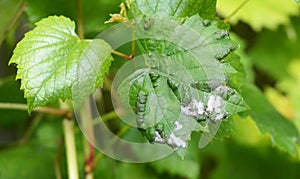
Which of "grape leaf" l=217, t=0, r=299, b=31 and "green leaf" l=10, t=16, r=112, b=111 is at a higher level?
"green leaf" l=10, t=16, r=112, b=111

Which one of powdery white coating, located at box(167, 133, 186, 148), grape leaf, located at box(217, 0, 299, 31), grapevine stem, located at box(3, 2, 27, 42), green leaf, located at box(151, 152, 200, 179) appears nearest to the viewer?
powdery white coating, located at box(167, 133, 186, 148)

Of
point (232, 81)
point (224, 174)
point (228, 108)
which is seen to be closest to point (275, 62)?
point (224, 174)

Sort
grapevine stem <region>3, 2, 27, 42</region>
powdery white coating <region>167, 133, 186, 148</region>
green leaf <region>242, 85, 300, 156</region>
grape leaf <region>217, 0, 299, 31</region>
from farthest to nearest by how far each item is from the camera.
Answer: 1. grape leaf <region>217, 0, 299, 31</region>
2. grapevine stem <region>3, 2, 27, 42</region>
3. green leaf <region>242, 85, 300, 156</region>
4. powdery white coating <region>167, 133, 186, 148</region>

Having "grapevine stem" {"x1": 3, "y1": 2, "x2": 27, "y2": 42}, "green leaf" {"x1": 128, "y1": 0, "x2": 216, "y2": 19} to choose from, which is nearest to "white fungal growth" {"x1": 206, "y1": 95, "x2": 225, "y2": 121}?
"green leaf" {"x1": 128, "y1": 0, "x2": 216, "y2": 19}

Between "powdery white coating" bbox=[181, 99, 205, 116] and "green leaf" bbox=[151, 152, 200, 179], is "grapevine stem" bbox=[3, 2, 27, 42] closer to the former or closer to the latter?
"green leaf" bbox=[151, 152, 200, 179]

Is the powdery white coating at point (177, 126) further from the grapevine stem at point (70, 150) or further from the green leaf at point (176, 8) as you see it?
the grapevine stem at point (70, 150)

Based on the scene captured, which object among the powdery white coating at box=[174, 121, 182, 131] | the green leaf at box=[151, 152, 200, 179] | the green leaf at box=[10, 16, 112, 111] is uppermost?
the green leaf at box=[10, 16, 112, 111]

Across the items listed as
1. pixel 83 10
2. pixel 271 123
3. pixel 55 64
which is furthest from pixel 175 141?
pixel 83 10
